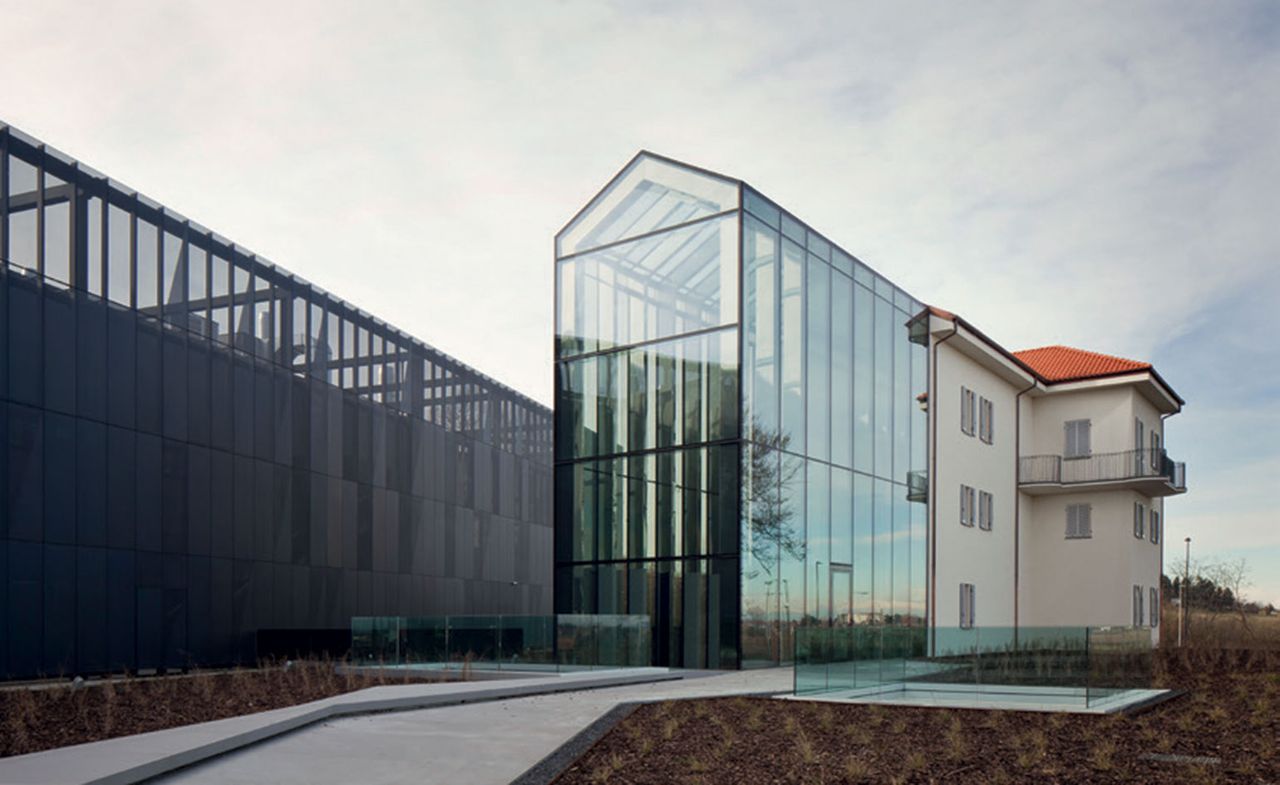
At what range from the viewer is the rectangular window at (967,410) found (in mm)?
35062

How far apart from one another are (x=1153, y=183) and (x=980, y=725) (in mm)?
13368

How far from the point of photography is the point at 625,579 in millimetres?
27172

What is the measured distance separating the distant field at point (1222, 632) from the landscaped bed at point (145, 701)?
73.6 ft

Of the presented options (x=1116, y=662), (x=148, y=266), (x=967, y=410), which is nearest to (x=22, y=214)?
(x=148, y=266)

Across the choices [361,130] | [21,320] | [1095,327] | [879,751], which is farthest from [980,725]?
[1095,327]

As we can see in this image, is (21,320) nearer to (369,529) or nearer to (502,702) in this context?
(502,702)

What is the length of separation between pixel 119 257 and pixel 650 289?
11.6 meters

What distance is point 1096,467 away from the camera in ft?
127

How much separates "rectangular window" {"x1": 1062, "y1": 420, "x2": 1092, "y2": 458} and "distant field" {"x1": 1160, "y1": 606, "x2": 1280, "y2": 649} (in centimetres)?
613

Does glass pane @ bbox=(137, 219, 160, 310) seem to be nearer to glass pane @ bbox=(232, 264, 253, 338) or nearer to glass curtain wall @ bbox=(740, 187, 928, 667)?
glass pane @ bbox=(232, 264, 253, 338)

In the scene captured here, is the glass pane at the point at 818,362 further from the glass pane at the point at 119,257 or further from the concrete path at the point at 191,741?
the glass pane at the point at 119,257

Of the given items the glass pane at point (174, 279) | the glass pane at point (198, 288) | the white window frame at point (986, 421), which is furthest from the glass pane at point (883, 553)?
the glass pane at point (174, 279)

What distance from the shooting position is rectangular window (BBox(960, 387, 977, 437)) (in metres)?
35.1

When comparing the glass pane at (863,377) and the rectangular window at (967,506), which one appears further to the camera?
the rectangular window at (967,506)
